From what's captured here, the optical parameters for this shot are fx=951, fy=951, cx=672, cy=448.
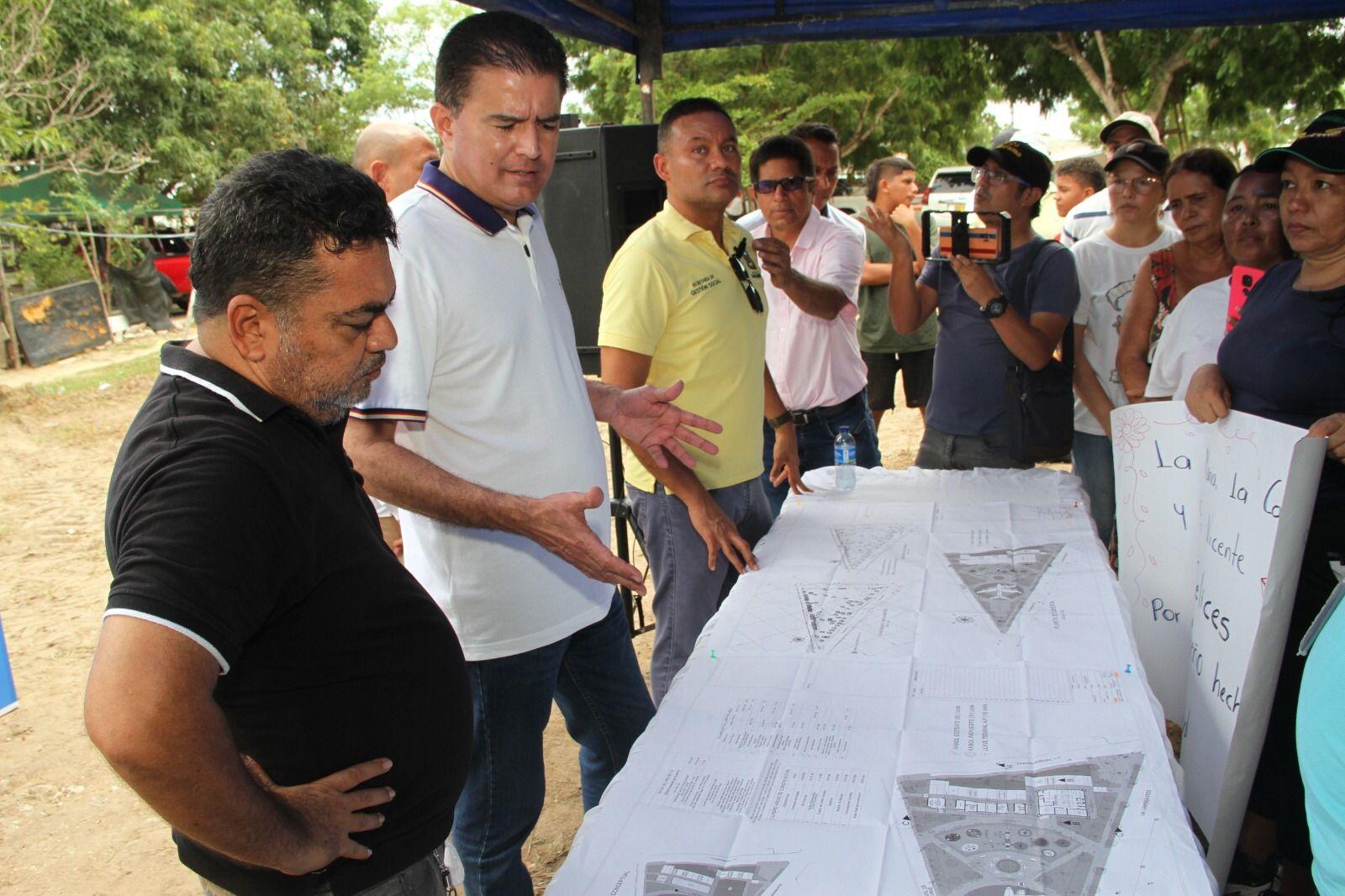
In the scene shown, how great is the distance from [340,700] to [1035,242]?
103 inches

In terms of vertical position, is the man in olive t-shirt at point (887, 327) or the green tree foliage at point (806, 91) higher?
the green tree foliage at point (806, 91)

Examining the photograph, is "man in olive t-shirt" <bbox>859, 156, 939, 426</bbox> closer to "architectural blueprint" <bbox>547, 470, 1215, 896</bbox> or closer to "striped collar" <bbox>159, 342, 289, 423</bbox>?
"architectural blueprint" <bbox>547, 470, 1215, 896</bbox>

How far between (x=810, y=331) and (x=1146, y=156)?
131cm

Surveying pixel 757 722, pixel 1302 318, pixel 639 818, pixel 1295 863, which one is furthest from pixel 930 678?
pixel 1302 318

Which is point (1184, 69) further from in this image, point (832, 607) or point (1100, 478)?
point (832, 607)

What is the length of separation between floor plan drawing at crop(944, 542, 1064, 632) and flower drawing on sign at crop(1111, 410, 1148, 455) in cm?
47

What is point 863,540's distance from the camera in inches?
93.1

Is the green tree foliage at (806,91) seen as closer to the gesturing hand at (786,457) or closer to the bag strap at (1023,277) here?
the bag strap at (1023,277)

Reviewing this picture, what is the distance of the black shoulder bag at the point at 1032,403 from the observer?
2.97 m

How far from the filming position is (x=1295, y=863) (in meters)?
2.05

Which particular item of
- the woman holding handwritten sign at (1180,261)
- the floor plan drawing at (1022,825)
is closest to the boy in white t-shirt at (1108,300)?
the woman holding handwritten sign at (1180,261)

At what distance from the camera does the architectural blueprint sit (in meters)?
1.18

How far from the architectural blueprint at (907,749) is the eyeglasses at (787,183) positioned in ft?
6.08

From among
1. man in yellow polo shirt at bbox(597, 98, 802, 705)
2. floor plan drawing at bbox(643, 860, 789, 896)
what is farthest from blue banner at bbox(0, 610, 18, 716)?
floor plan drawing at bbox(643, 860, 789, 896)
